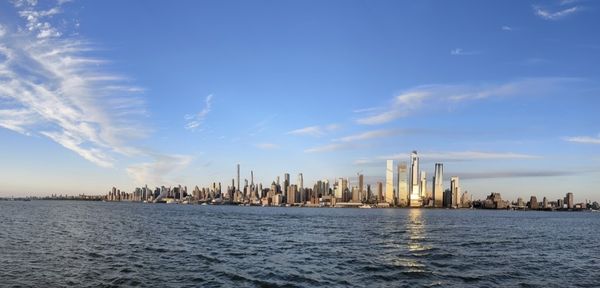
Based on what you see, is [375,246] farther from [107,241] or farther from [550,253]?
[107,241]

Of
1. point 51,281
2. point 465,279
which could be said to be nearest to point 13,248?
point 51,281

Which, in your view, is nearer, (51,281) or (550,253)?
(51,281)

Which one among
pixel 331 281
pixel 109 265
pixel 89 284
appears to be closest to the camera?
pixel 89 284

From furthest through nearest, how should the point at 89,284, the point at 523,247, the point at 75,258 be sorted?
the point at 523,247 → the point at 75,258 → the point at 89,284

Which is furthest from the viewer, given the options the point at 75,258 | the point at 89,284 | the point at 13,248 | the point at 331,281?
the point at 13,248

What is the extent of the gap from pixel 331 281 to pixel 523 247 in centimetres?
4440

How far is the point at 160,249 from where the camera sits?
57.4 meters

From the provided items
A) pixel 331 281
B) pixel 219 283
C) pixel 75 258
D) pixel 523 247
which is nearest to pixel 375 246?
pixel 523 247

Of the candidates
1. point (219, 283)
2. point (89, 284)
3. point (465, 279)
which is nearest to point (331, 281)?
point (219, 283)

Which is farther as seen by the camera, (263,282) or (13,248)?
(13,248)

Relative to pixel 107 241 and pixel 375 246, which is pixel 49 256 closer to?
pixel 107 241

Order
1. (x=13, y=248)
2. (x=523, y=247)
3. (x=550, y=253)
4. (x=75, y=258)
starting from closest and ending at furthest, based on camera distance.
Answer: (x=75, y=258) → (x=13, y=248) → (x=550, y=253) → (x=523, y=247)

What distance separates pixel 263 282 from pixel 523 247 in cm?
4887

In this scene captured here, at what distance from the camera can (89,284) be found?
3497 cm
